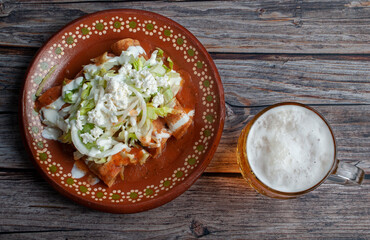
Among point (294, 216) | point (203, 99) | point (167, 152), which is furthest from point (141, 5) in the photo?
point (294, 216)

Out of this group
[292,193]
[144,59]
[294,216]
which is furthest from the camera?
[294,216]

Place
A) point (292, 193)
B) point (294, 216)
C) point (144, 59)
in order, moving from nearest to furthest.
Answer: point (292, 193) < point (144, 59) < point (294, 216)

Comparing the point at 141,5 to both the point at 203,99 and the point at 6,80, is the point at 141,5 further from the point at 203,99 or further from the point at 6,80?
the point at 6,80

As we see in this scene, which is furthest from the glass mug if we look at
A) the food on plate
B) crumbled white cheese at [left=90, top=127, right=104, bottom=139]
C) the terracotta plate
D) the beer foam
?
crumbled white cheese at [left=90, top=127, right=104, bottom=139]

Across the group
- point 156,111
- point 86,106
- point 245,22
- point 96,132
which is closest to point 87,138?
point 96,132

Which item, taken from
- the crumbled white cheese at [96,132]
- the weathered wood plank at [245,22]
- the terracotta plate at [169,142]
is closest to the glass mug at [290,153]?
the terracotta plate at [169,142]

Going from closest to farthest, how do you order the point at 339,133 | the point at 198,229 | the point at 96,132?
the point at 96,132, the point at 198,229, the point at 339,133

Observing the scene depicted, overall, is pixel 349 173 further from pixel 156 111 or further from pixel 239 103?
pixel 156 111

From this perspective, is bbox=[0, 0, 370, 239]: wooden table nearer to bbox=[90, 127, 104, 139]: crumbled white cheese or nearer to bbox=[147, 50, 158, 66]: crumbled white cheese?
bbox=[147, 50, 158, 66]: crumbled white cheese
